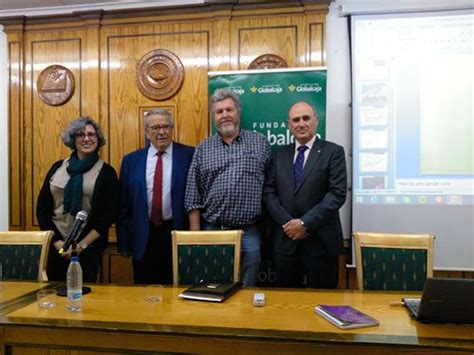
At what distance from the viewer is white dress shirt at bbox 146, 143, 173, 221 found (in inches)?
104

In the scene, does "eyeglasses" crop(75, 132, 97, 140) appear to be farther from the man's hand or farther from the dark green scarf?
the man's hand

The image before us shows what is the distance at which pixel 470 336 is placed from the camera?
120 cm

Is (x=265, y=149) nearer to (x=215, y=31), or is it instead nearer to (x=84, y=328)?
(x=215, y=31)

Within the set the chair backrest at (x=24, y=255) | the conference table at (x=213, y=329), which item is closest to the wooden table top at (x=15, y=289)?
the conference table at (x=213, y=329)

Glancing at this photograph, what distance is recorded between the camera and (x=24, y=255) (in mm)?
2135

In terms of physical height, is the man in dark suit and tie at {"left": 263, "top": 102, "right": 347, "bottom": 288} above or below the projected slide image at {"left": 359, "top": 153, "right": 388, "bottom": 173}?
below

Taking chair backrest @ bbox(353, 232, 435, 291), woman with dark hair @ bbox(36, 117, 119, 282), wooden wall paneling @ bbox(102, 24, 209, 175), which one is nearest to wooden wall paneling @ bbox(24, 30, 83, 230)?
wooden wall paneling @ bbox(102, 24, 209, 175)

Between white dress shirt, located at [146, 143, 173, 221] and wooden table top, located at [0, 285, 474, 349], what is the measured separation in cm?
96

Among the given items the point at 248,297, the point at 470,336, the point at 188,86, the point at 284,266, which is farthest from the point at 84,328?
the point at 188,86

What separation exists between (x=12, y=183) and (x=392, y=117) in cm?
312

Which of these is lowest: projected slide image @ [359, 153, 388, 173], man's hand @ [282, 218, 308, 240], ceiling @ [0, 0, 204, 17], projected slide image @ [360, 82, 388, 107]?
man's hand @ [282, 218, 308, 240]

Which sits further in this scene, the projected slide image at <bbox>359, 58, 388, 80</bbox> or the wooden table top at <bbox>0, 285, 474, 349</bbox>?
the projected slide image at <bbox>359, 58, 388, 80</bbox>

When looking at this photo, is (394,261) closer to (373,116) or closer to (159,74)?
(373,116)

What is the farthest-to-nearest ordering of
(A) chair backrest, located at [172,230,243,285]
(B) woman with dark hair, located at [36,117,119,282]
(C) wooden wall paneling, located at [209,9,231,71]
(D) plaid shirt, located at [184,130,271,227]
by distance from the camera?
(C) wooden wall paneling, located at [209,9,231,71]
(B) woman with dark hair, located at [36,117,119,282]
(D) plaid shirt, located at [184,130,271,227]
(A) chair backrest, located at [172,230,243,285]
